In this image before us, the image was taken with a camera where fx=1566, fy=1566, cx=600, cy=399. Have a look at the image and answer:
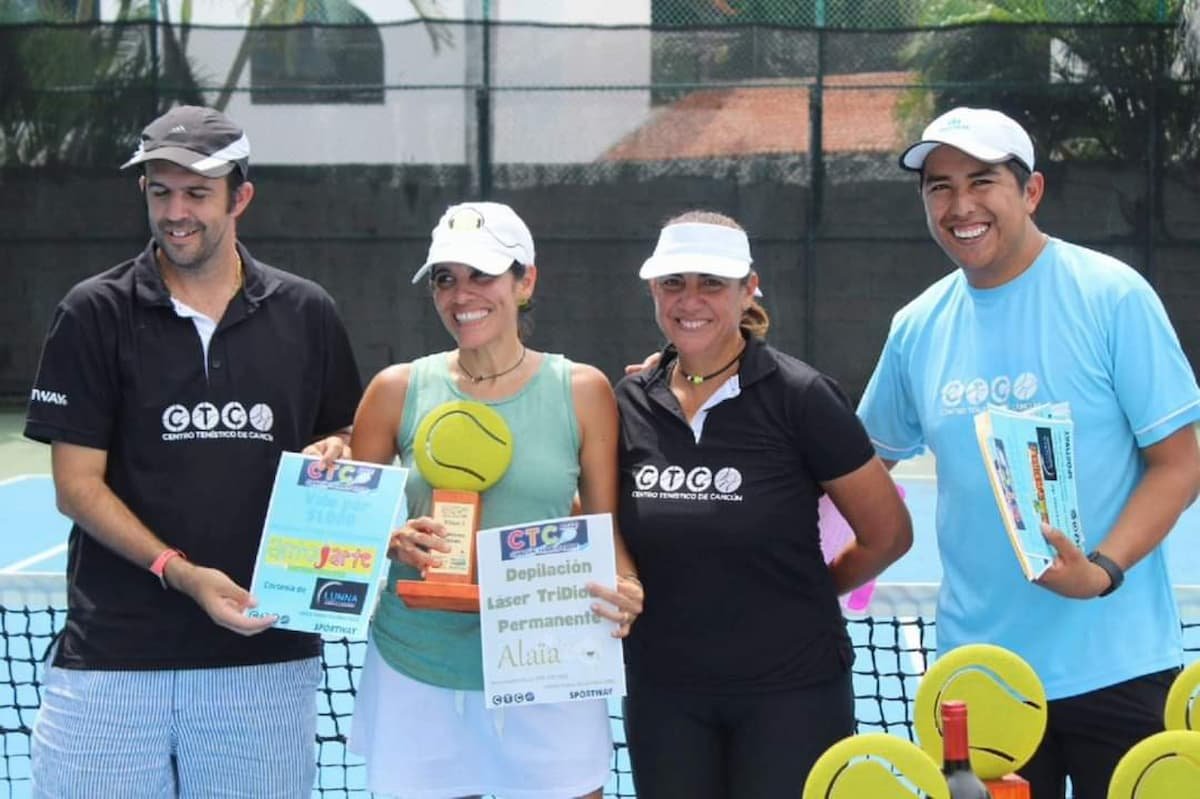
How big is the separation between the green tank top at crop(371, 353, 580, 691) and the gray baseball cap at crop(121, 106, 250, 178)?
0.56 meters

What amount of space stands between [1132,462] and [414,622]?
1380 mm

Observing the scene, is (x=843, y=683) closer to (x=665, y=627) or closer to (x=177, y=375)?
(x=665, y=627)

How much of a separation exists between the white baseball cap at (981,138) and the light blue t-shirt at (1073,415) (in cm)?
20

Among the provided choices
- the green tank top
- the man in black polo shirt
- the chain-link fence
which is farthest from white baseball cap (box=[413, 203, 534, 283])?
the chain-link fence

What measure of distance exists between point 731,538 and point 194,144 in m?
1.28

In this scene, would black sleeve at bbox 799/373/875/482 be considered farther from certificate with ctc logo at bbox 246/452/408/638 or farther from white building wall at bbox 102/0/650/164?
white building wall at bbox 102/0/650/164

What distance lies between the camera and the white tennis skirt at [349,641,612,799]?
3.01 meters

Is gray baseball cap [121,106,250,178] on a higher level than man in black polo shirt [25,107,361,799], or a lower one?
higher

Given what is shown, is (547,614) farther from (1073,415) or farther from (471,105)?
(471,105)

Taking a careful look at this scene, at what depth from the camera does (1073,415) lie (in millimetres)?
2820

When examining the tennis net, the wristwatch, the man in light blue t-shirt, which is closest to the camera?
the wristwatch

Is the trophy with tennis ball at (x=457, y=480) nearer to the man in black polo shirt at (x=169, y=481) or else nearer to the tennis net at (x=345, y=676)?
the man in black polo shirt at (x=169, y=481)

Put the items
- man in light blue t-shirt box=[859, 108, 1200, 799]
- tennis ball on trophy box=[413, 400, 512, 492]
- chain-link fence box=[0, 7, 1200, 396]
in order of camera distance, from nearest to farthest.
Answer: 1. man in light blue t-shirt box=[859, 108, 1200, 799]
2. tennis ball on trophy box=[413, 400, 512, 492]
3. chain-link fence box=[0, 7, 1200, 396]

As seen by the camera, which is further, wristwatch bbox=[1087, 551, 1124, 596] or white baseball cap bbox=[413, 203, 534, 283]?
white baseball cap bbox=[413, 203, 534, 283]
